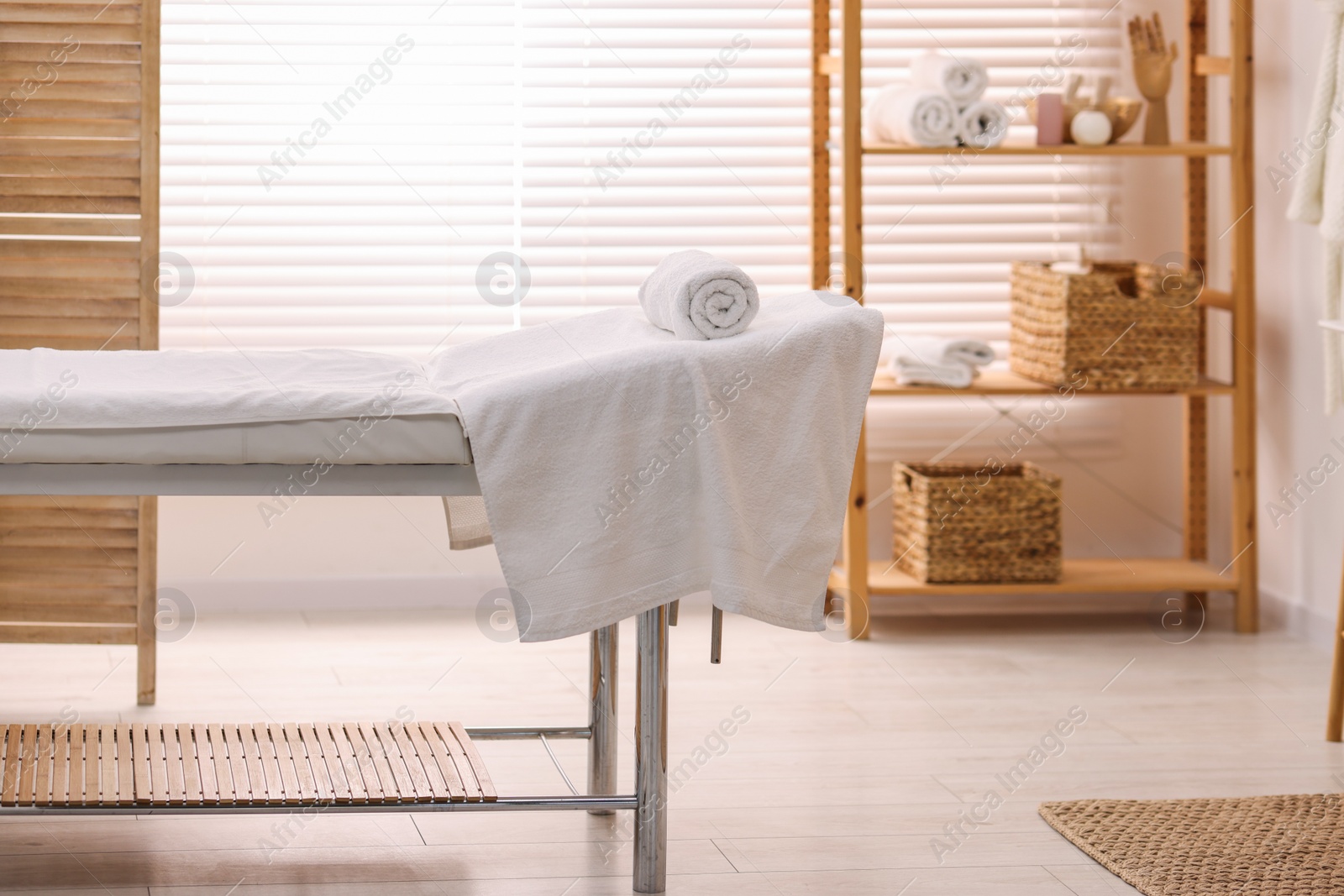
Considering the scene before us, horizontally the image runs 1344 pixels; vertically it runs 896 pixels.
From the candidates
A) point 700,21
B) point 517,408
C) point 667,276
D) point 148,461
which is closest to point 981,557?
point 700,21

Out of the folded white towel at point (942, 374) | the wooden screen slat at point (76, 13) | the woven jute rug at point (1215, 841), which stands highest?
the wooden screen slat at point (76, 13)

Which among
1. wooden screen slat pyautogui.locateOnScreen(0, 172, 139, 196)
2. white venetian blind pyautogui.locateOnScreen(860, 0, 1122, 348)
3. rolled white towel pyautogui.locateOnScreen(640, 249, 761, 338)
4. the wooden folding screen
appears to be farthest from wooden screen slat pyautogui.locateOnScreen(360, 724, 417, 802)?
white venetian blind pyautogui.locateOnScreen(860, 0, 1122, 348)

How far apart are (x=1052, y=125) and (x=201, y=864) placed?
2.22 metres

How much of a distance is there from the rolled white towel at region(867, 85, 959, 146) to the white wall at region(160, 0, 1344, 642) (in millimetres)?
719

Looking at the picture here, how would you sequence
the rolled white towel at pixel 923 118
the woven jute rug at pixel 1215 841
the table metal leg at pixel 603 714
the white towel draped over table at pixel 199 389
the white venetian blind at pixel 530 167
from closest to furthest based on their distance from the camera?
the white towel draped over table at pixel 199 389, the woven jute rug at pixel 1215 841, the table metal leg at pixel 603 714, the rolled white towel at pixel 923 118, the white venetian blind at pixel 530 167

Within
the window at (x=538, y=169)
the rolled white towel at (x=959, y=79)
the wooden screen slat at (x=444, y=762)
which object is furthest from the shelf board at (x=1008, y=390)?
the wooden screen slat at (x=444, y=762)

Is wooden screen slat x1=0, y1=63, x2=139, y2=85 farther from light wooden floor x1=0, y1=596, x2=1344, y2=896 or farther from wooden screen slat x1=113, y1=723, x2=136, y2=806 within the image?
wooden screen slat x1=113, y1=723, x2=136, y2=806

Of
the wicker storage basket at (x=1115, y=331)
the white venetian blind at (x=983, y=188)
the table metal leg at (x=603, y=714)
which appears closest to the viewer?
the table metal leg at (x=603, y=714)

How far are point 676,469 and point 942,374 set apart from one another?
165cm

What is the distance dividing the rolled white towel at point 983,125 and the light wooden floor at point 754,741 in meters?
1.03

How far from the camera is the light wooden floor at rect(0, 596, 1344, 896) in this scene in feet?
6.38

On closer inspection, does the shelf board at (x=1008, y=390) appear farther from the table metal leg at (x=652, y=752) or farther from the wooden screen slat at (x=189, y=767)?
the wooden screen slat at (x=189, y=767)

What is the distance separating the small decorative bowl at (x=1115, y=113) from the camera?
3219 mm

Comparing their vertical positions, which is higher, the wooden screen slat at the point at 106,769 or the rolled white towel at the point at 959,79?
the rolled white towel at the point at 959,79
